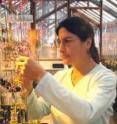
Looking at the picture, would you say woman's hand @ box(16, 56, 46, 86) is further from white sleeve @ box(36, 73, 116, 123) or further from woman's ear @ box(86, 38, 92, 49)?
woman's ear @ box(86, 38, 92, 49)

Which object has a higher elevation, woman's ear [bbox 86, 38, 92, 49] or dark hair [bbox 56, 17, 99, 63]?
dark hair [bbox 56, 17, 99, 63]

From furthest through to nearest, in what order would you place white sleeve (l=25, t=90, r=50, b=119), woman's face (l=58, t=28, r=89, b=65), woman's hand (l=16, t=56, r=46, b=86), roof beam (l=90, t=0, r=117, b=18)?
roof beam (l=90, t=0, r=117, b=18), white sleeve (l=25, t=90, r=50, b=119), woman's face (l=58, t=28, r=89, b=65), woman's hand (l=16, t=56, r=46, b=86)

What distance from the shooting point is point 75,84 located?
151cm

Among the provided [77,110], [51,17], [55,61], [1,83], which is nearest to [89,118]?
[77,110]

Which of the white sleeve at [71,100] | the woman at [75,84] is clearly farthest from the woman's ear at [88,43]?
the white sleeve at [71,100]

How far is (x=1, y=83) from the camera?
215cm

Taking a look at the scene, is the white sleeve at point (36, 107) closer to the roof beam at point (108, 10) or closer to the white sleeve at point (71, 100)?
the white sleeve at point (71, 100)

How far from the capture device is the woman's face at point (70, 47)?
4.51ft

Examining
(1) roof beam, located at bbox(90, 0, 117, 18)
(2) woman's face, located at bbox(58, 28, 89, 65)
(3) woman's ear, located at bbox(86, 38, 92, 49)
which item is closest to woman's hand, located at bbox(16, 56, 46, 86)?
(2) woman's face, located at bbox(58, 28, 89, 65)

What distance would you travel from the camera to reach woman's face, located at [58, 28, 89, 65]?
1375 millimetres

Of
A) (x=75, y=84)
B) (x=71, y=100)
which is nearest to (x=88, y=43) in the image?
(x=75, y=84)

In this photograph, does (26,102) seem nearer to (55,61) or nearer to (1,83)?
(1,83)

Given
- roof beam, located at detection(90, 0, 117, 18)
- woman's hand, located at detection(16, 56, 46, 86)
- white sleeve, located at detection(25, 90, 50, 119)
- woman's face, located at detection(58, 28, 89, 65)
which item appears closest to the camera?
woman's hand, located at detection(16, 56, 46, 86)

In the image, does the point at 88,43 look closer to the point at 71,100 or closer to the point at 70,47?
the point at 70,47
